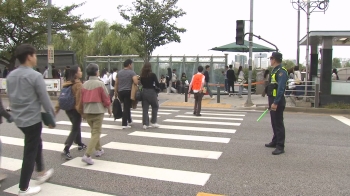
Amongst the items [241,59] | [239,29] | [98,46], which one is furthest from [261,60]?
[239,29]

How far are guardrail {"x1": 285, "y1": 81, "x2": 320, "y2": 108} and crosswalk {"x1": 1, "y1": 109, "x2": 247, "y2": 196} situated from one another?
4315 mm

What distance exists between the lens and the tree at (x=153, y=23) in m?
18.1

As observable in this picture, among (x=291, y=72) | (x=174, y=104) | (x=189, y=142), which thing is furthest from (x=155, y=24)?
(x=189, y=142)

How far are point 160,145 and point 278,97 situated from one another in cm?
263

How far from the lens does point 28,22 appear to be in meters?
19.2

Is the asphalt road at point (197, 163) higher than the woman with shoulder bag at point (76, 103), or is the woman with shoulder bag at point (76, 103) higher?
the woman with shoulder bag at point (76, 103)

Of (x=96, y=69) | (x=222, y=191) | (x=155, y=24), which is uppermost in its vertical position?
(x=155, y=24)

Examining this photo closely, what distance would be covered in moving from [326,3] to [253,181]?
1383 cm

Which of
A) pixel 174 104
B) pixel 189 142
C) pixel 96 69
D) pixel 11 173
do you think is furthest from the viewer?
pixel 174 104

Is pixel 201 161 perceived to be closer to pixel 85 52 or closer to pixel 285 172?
pixel 285 172

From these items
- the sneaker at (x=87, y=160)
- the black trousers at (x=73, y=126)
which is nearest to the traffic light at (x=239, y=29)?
the black trousers at (x=73, y=126)

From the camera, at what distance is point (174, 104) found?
49.2 ft

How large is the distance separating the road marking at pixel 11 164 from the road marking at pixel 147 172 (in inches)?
29.9

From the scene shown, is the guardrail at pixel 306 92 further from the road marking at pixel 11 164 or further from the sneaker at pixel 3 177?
the sneaker at pixel 3 177
